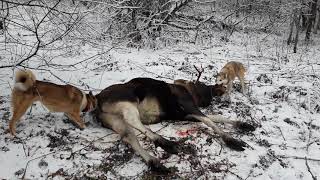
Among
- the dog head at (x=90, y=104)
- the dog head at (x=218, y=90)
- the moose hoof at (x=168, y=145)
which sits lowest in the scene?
the moose hoof at (x=168, y=145)

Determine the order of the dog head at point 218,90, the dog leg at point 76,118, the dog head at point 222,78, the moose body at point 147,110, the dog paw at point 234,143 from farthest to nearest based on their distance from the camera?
the dog head at point 222,78 < the dog head at point 218,90 < the dog leg at point 76,118 < the dog paw at point 234,143 < the moose body at point 147,110

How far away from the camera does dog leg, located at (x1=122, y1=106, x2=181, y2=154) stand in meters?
4.94

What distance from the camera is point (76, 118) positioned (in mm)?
5402

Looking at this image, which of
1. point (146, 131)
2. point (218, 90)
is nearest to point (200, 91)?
point (218, 90)

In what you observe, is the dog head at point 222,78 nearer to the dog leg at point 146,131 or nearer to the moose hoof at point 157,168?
the dog leg at point 146,131

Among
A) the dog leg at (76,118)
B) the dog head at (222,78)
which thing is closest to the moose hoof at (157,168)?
the dog leg at (76,118)

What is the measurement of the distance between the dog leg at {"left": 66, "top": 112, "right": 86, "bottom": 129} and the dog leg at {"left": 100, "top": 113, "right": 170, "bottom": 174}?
30 centimetres

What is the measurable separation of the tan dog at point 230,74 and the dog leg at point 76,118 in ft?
9.06

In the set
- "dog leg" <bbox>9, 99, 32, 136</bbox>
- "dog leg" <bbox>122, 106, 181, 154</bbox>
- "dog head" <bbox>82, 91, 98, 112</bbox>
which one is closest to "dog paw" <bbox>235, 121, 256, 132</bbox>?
"dog leg" <bbox>122, 106, 181, 154</bbox>

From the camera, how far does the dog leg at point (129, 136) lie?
15.0ft

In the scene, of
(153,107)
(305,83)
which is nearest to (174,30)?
(305,83)

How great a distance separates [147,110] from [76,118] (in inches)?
40.3

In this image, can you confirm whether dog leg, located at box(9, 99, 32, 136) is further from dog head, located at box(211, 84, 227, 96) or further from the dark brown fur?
dog head, located at box(211, 84, 227, 96)

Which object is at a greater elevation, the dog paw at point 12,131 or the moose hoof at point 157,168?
the dog paw at point 12,131
